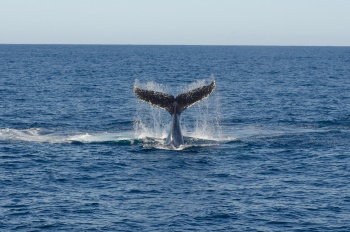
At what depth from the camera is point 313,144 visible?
40.9 m

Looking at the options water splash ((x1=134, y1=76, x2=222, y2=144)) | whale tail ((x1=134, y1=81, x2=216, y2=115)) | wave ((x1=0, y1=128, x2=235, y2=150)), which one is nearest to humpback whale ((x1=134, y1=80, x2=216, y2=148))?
whale tail ((x1=134, y1=81, x2=216, y2=115))

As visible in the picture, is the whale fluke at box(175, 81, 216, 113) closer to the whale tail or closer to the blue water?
the whale tail

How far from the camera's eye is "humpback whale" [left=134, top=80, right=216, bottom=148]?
38.2 meters

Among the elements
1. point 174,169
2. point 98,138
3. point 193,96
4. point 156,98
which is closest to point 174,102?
point 156,98

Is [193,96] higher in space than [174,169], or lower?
higher

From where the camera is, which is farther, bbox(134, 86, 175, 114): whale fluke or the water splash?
the water splash

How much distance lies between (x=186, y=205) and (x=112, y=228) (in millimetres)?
4221

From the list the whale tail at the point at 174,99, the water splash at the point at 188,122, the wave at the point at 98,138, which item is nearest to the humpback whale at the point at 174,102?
the whale tail at the point at 174,99

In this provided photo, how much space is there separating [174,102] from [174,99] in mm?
263

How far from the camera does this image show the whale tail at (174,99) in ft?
125

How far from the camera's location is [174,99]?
39.2 meters

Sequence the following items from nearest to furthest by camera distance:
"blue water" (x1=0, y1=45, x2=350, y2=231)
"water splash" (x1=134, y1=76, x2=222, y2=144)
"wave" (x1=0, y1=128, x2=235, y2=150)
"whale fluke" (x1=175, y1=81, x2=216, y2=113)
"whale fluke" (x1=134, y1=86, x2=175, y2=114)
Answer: "blue water" (x1=0, y1=45, x2=350, y2=231) → "whale fluke" (x1=175, y1=81, x2=216, y2=113) → "whale fluke" (x1=134, y1=86, x2=175, y2=114) → "wave" (x1=0, y1=128, x2=235, y2=150) → "water splash" (x1=134, y1=76, x2=222, y2=144)

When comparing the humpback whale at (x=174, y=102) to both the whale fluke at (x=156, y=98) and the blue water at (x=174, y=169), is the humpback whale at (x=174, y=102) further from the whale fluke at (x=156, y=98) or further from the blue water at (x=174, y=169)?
the blue water at (x=174, y=169)

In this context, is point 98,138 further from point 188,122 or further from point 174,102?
point 188,122
